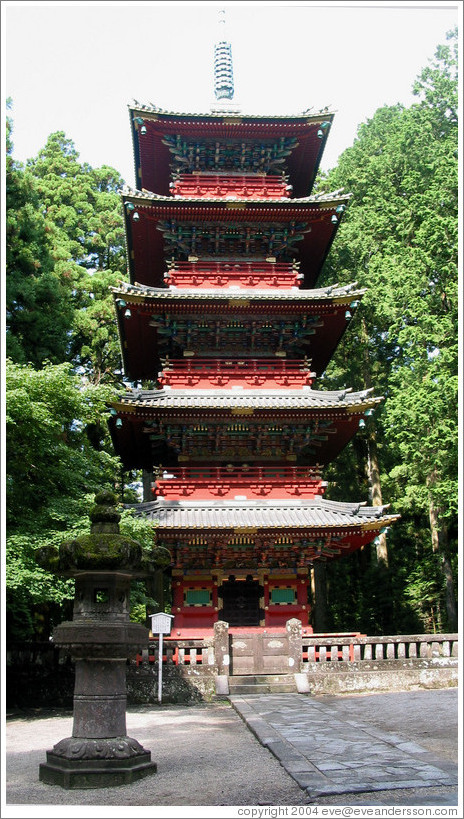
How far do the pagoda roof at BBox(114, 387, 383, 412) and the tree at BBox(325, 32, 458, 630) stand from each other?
3.47m

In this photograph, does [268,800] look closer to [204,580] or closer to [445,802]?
[445,802]

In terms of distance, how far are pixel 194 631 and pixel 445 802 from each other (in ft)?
41.6

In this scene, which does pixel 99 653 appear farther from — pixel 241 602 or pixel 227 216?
pixel 227 216

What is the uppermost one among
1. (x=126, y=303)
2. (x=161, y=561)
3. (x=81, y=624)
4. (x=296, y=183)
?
(x=296, y=183)

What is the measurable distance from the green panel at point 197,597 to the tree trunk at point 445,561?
26.6ft

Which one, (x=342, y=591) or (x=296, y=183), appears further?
(x=342, y=591)

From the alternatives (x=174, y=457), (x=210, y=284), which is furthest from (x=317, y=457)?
(x=210, y=284)

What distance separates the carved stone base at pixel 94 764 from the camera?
676 centimetres

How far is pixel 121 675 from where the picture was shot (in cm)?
736

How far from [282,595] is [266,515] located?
2.26 m

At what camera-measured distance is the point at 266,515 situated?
17938 millimetres

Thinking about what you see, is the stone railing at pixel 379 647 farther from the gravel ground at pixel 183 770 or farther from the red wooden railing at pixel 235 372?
the red wooden railing at pixel 235 372

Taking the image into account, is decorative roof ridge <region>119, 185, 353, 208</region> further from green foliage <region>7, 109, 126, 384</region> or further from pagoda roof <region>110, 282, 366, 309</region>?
green foliage <region>7, 109, 126, 384</region>

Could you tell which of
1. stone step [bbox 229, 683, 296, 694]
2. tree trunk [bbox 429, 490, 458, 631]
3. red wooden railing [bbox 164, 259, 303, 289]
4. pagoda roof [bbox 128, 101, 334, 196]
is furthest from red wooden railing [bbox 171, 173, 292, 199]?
stone step [bbox 229, 683, 296, 694]
